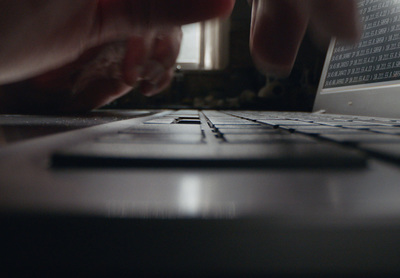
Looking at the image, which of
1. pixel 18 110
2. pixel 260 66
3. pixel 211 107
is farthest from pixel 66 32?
pixel 211 107

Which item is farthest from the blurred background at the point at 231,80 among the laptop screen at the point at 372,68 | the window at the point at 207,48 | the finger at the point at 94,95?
the finger at the point at 94,95

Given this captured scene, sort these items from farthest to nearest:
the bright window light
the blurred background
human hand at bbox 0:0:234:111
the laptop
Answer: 1. the bright window light
2. the blurred background
3. human hand at bbox 0:0:234:111
4. the laptop

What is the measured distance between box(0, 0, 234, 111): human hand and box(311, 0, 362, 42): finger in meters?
0.13

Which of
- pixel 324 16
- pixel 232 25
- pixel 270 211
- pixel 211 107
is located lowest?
pixel 211 107

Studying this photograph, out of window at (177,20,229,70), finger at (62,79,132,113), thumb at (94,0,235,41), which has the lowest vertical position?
finger at (62,79,132,113)

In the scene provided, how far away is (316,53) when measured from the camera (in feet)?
Result: 4.93

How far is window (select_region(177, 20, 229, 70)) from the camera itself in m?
2.20

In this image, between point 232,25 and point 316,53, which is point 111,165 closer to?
point 316,53

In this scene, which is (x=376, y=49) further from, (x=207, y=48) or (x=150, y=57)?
(x=207, y=48)

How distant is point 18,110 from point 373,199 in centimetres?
71

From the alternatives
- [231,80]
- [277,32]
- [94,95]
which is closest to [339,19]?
[277,32]

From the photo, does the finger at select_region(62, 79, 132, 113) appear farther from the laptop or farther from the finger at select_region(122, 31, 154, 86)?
the laptop

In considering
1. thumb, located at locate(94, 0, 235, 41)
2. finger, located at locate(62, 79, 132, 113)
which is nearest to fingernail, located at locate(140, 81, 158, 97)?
finger, located at locate(62, 79, 132, 113)

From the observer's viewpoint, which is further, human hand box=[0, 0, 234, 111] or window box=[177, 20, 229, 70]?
window box=[177, 20, 229, 70]
